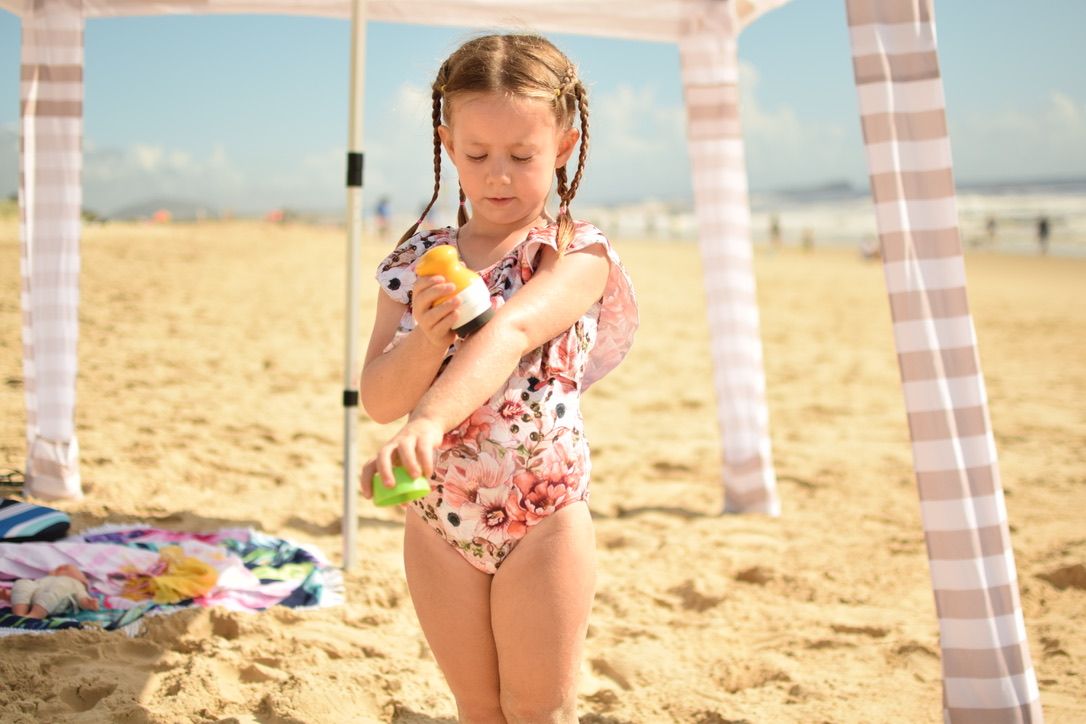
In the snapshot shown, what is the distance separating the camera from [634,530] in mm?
4363

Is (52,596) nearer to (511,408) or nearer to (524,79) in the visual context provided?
(511,408)

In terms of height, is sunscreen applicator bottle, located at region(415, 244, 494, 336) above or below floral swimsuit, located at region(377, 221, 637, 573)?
above

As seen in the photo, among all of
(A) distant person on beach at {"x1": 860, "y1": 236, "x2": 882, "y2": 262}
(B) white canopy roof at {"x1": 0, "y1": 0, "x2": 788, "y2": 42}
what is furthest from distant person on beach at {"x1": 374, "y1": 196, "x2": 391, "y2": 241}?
(B) white canopy roof at {"x1": 0, "y1": 0, "x2": 788, "y2": 42}

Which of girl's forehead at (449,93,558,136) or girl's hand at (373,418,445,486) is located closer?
girl's hand at (373,418,445,486)

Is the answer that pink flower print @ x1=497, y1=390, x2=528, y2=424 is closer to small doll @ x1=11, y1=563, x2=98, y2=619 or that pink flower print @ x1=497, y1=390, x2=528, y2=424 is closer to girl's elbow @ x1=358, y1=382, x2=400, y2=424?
girl's elbow @ x1=358, y1=382, x2=400, y2=424

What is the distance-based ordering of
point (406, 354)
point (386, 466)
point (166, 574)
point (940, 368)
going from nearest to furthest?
point (386, 466) → point (406, 354) → point (940, 368) → point (166, 574)

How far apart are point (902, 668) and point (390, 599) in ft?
5.98

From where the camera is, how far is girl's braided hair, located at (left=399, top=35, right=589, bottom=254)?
165 centimetres

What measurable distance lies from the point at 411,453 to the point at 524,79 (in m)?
0.72

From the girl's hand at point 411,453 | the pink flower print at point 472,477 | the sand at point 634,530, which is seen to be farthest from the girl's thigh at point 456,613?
the sand at point 634,530

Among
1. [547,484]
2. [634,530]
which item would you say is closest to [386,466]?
[547,484]

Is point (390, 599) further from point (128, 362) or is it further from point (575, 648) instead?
point (128, 362)

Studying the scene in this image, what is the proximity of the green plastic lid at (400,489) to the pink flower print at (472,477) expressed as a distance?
0.97 ft

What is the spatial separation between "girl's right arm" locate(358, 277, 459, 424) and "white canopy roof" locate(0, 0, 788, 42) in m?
2.81
